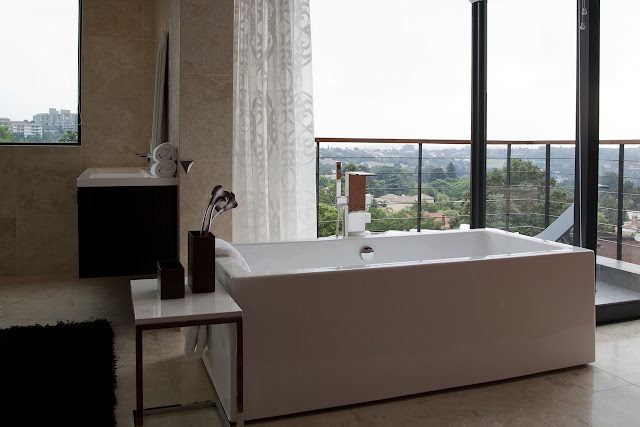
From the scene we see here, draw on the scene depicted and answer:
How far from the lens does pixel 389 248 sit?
3426mm

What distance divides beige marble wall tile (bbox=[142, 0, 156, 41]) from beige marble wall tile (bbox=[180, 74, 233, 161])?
179 cm

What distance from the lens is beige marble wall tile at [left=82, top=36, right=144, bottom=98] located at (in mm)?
5031

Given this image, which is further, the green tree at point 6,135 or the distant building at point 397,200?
the distant building at point 397,200

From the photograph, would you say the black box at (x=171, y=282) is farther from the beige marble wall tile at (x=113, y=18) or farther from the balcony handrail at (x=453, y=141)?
the beige marble wall tile at (x=113, y=18)

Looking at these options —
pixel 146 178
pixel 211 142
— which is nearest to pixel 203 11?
Answer: pixel 211 142

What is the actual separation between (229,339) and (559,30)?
2.66 m

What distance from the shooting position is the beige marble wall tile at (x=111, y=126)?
5.05 m

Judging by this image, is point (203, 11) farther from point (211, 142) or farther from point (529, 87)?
point (529, 87)

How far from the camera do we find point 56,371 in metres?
2.81

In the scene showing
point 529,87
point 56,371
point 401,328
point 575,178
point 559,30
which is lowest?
point 56,371

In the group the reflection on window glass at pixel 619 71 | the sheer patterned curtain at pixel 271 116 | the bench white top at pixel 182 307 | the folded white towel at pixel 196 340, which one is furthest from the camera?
the sheer patterned curtain at pixel 271 116

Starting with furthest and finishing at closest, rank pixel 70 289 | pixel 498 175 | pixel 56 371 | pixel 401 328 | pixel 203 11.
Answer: pixel 70 289, pixel 498 175, pixel 203 11, pixel 56 371, pixel 401 328

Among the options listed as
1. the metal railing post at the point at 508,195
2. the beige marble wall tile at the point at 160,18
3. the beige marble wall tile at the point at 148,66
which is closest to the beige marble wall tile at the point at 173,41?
the beige marble wall tile at the point at 160,18

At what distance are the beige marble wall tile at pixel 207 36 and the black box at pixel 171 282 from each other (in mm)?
1680
